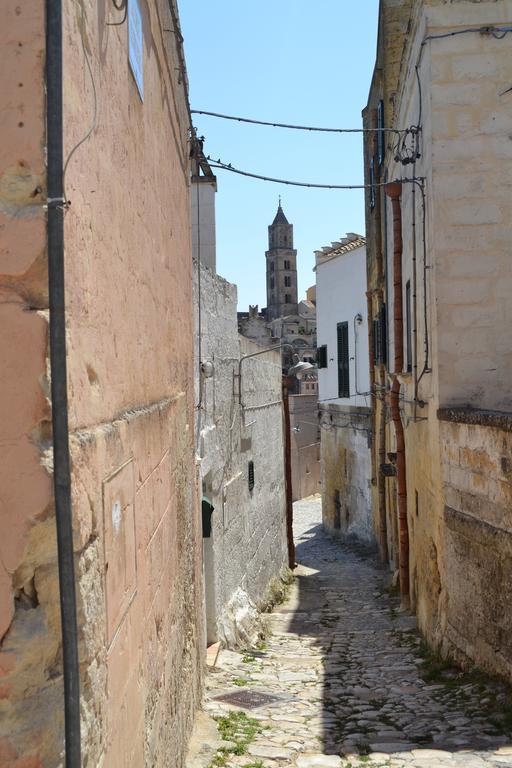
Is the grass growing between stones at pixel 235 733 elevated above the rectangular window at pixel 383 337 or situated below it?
below

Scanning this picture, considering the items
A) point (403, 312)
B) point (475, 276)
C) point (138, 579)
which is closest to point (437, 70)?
point (475, 276)

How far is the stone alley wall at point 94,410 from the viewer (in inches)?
73.5

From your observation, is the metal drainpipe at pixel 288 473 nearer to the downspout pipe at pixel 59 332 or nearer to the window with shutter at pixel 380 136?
the window with shutter at pixel 380 136

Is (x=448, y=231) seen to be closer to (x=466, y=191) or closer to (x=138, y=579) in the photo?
(x=466, y=191)

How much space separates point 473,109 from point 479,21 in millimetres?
881

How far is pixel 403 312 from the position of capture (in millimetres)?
11164

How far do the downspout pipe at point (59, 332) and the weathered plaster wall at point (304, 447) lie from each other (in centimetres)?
3253

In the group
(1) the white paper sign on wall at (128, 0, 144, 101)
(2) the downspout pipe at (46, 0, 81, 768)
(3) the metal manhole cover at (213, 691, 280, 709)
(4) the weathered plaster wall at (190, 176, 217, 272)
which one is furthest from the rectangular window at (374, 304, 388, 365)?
(2) the downspout pipe at (46, 0, 81, 768)

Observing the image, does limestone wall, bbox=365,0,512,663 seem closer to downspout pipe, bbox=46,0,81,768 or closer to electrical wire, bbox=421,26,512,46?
electrical wire, bbox=421,26,512,46

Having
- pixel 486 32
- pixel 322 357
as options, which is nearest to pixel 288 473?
pixel 322 357

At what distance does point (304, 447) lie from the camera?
36.5 m

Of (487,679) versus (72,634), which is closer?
(72,634)

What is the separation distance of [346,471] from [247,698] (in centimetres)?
1464

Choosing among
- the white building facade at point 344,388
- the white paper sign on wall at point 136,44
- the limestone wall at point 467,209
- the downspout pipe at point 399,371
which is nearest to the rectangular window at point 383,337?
the downspout pipe at point 399,371
